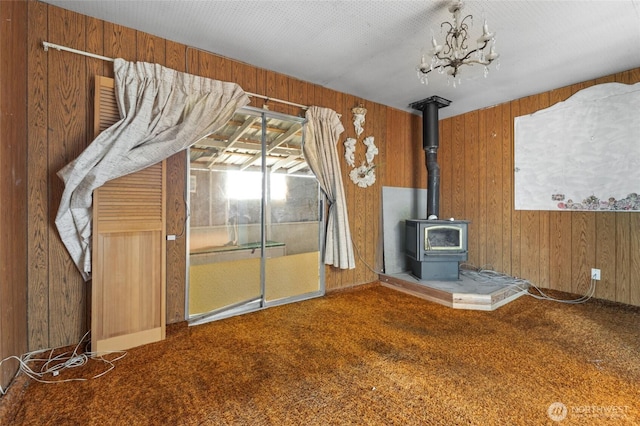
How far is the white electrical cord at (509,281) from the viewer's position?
10.3 feet

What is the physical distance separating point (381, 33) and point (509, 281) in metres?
3.20

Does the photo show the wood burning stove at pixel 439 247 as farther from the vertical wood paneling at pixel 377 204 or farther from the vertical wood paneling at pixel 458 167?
the vertical wood paneling at pixel 458 167

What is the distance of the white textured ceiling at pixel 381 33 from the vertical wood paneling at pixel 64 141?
8.4 inches

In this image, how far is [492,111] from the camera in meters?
3.92

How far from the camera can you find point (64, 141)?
206 cm

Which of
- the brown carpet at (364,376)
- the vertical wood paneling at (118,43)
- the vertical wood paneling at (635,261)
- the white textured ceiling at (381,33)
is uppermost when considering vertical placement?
the white textured ceiling at (381,33)

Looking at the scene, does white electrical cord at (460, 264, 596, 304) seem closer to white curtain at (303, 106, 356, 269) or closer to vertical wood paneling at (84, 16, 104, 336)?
white curtain at (303, 106, 356, 269)

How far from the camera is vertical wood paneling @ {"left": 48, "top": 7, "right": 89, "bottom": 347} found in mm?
2018

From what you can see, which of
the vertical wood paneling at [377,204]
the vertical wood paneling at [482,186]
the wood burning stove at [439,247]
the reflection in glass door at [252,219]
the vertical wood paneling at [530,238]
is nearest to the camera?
the reflection in glass door at [252,219]

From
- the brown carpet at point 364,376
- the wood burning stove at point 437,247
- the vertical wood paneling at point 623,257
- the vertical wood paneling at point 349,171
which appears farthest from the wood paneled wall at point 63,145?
the vertical wood paneling at point 623,257

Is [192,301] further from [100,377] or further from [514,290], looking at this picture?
[514,290]

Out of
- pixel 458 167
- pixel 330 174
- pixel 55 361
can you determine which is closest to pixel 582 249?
pixel 458 167

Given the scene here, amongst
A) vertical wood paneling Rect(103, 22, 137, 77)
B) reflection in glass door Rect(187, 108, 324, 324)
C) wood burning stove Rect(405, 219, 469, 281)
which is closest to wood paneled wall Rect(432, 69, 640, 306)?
wood burning stove Rect(405, 219, 469, 281)

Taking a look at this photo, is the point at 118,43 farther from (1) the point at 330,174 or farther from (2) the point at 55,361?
(2) the point at 55,361
